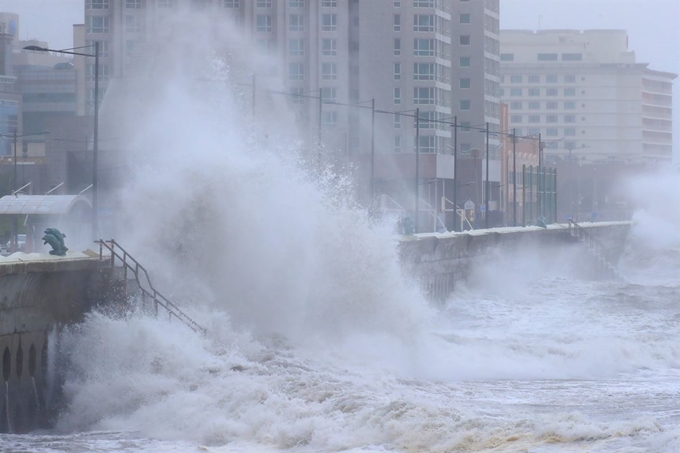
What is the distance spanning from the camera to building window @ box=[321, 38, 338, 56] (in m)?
84.2

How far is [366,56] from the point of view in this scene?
8981 centimetres

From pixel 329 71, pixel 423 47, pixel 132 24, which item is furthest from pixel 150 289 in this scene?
pixel 423 47

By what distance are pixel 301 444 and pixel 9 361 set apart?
5.36 m

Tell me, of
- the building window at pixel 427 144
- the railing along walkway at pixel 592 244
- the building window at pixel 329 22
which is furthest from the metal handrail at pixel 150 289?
the building window at pixel 427 144

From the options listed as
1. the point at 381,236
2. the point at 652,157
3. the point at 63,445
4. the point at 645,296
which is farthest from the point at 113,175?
the point at 652,157

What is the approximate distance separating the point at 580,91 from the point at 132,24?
117882 millimetres

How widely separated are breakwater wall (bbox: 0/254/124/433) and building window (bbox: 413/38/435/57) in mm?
70379

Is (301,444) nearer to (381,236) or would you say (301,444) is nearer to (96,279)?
(96,279)

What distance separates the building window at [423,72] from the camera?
89.8 metres

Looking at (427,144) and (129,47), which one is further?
(427,144)

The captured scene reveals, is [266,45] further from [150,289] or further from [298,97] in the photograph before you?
[150,289]

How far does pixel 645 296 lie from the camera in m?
47.6

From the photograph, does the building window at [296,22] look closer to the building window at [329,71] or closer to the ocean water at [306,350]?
the building window at [329,71]

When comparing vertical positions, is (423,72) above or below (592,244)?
above
